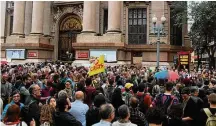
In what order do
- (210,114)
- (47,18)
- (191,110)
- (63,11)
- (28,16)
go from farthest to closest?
(63,11)
(47,18)
(28,16)
(191,110)
(210,114)

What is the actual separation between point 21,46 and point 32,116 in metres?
26.6

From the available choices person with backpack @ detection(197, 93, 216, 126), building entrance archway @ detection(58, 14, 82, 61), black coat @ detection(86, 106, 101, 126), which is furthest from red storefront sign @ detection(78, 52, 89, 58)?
person with backpack @ detection(197, 93, 216, 126)

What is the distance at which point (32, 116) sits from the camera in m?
6.23

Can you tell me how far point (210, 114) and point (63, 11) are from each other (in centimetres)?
3262

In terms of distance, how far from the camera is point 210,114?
5.90m

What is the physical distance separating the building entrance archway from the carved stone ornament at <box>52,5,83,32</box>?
0.69 meters

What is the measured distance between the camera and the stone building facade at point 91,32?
95.9ft

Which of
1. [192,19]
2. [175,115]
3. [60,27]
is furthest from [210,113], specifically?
[60,27]

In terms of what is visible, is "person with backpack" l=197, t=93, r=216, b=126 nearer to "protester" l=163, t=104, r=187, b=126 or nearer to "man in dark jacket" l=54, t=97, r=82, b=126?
"protester" l=163, t=104, r=187, b=126

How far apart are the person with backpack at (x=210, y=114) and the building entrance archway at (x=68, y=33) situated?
2946 cm

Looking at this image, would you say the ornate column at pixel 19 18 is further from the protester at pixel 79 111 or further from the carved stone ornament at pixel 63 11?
the protester at pixel 79 111

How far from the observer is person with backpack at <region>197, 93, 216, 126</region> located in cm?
554

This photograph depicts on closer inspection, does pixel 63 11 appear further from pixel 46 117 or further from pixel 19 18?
pixel 46 117

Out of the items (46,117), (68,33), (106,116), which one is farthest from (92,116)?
(68,33)
